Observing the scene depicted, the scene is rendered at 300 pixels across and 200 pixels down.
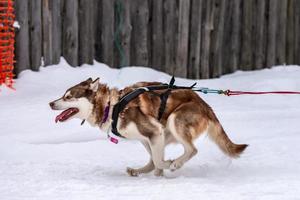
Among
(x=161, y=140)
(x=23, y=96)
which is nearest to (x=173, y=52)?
(x=23, y=96)

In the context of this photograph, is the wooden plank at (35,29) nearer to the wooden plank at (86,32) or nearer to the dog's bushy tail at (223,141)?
the wooden plank at (86,32)

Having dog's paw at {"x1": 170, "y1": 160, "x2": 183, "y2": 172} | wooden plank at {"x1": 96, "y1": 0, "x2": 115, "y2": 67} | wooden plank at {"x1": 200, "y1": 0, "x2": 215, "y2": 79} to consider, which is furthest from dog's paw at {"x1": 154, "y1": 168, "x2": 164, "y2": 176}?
wooden plank at {"x1": 200, "y1": 0, "x2": 215, "y2": 79}

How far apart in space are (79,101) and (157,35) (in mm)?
4673

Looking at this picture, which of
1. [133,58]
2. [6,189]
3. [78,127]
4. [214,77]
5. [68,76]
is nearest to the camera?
[6,189]

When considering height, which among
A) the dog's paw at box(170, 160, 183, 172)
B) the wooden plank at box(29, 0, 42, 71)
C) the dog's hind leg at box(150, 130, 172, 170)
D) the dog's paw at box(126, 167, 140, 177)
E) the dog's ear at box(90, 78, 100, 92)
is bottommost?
the dog's paw at box(126, 167, 140, 177)

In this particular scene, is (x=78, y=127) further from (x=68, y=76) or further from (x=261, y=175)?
(x=261, y=175)

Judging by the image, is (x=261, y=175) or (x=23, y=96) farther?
(x=23, y=96)

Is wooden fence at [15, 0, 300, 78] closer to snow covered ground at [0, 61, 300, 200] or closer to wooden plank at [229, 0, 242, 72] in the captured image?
wooden plank at [229, 0, 242, 72]

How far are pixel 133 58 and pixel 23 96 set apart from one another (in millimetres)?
2261

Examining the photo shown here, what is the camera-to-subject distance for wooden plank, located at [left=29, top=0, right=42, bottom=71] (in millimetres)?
8891

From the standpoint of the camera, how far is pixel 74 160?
662 cm

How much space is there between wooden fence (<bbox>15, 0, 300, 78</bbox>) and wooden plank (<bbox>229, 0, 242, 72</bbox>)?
0.02 metres

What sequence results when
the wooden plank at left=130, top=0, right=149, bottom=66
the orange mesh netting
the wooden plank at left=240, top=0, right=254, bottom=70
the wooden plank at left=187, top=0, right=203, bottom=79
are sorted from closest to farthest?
the orange mesh netting
the wooden plank at left=130, top=0, right=149, bottom=66
the wooden plank at left=187, top=0, right=203, bottom=79
the wooden plank at left=240, top=0, right=254, bottom=70

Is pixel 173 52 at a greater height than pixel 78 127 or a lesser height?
greater
